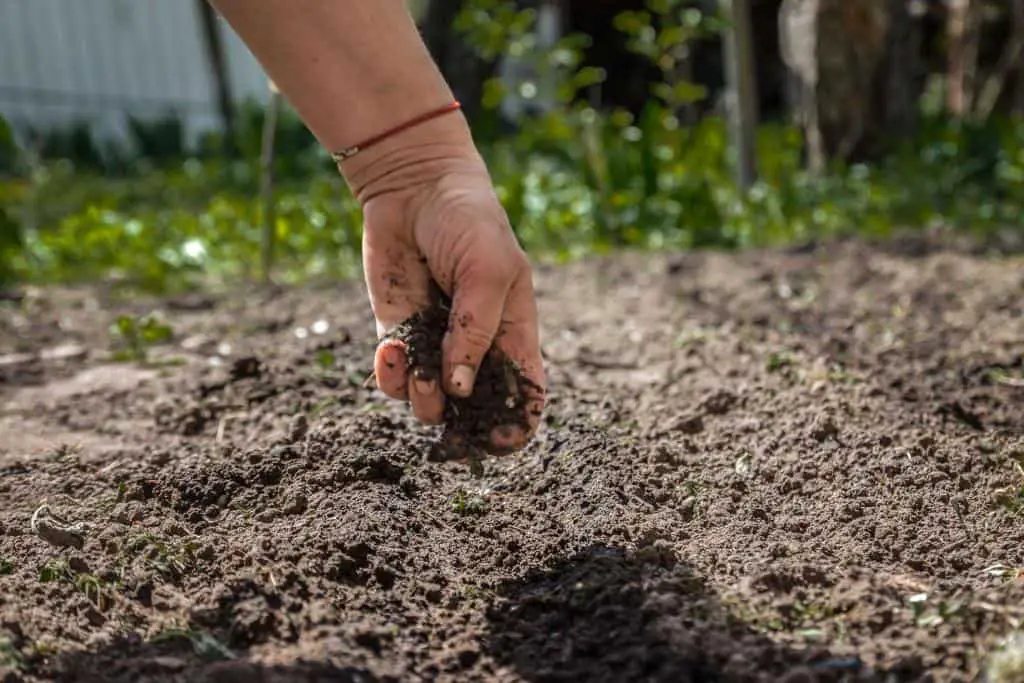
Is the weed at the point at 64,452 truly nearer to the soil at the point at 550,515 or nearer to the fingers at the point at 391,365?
the soil at the point at 550,515

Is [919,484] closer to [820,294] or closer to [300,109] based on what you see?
[300,109]

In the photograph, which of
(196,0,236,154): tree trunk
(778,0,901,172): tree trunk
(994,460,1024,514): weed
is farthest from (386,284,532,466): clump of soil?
(196,0,236,154): tree trunk

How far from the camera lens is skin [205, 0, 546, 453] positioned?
5.16 ft

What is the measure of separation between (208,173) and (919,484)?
654 cm

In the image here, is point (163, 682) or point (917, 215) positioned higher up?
point (163, 682)

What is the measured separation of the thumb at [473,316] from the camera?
158 cm

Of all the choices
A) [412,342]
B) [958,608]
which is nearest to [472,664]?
[412,342]

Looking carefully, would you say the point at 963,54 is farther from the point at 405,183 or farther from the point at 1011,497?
the point at 405,183

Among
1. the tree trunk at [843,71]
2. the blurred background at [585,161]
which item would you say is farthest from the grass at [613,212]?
the tree trunk at [843,71]

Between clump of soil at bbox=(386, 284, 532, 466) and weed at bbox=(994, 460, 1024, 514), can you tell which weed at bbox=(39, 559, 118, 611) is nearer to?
clump of soil at bbox=(386, 284, 532, 466)

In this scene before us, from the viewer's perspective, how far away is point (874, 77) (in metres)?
6.27

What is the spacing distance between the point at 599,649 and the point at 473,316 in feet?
1.55

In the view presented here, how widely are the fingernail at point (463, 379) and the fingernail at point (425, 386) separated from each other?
4 centimetres

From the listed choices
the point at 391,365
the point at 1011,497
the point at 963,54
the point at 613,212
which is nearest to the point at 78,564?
the point at 391,365
